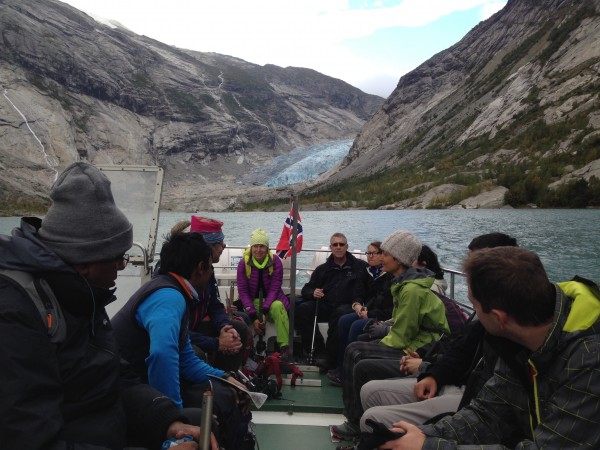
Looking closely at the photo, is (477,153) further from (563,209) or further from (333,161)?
(333,161)

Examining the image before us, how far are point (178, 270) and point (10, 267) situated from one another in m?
1.16

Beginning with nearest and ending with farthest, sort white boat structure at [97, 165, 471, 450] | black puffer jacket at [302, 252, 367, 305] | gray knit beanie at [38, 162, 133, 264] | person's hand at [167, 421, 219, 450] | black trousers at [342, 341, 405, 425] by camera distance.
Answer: gray knit beanie at [38, 162, 133, 264]
person's hand at [167, 421, 219, 450]
black trousers at [342, 341, 405, 425]
white boat structure at [97, 165, 471, 450]
black puffer jacket at [302, 252, 367, 305]

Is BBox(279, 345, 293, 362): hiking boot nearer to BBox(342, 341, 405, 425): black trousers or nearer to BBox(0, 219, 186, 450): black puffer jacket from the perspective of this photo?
BBox(342, 341, 405, 425): black trousers

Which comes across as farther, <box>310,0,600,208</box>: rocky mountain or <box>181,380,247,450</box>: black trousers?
<box>310,0,600,208</box>: rocky mountain

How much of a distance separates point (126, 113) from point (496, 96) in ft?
235

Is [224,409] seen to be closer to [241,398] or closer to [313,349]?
[241,398]

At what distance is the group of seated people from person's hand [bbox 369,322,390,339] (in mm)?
526

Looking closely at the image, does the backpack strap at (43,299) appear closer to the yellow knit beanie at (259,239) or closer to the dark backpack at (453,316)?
the dark backpack at (453,316)

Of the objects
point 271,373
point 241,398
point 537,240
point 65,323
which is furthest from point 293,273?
point 537,240

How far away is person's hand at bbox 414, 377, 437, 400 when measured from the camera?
2458 mm

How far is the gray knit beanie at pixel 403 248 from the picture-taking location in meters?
3.37

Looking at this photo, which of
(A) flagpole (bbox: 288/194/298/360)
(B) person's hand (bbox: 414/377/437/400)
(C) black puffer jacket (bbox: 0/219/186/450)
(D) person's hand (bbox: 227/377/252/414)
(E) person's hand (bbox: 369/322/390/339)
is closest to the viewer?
(C) black puffer jacket (bbox: 0/219/186/450)

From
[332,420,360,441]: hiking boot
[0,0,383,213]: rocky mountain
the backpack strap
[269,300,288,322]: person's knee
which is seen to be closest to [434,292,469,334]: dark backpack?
[332,420,360,441]: hiking boot

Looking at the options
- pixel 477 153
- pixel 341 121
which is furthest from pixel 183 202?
pixel 341 121
